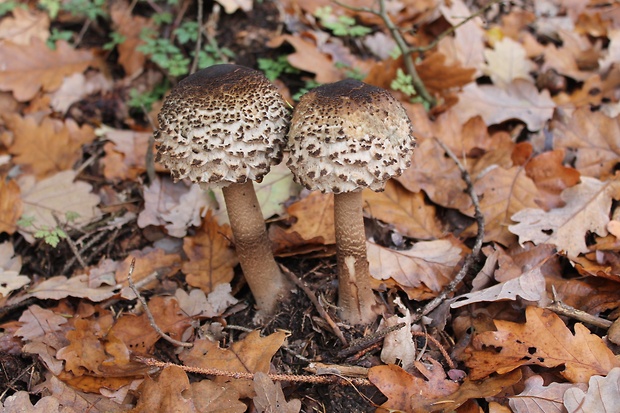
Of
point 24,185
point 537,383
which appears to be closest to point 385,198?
point 537,383

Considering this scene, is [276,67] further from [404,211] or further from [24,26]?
[24,26]

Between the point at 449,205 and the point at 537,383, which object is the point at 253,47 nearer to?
the point at 449,205

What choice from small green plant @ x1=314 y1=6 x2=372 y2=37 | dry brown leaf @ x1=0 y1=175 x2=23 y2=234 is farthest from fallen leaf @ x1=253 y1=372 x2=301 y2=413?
small green plant @ x1=314 y1=6 x2=372 y2=37

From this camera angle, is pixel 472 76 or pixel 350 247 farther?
pixel 472 76

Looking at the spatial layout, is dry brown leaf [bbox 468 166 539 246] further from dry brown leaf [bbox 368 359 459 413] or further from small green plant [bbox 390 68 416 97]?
dry brown leaf [bbox 368 359 459 413]

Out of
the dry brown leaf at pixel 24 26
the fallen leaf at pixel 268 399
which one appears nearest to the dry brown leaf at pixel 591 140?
the fallen leaf at pixel 268 399

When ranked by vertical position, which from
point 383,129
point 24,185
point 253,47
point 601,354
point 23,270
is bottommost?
point 23,270

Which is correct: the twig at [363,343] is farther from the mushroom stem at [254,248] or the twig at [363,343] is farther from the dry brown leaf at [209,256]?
the dry brown leaf at [209,256]
